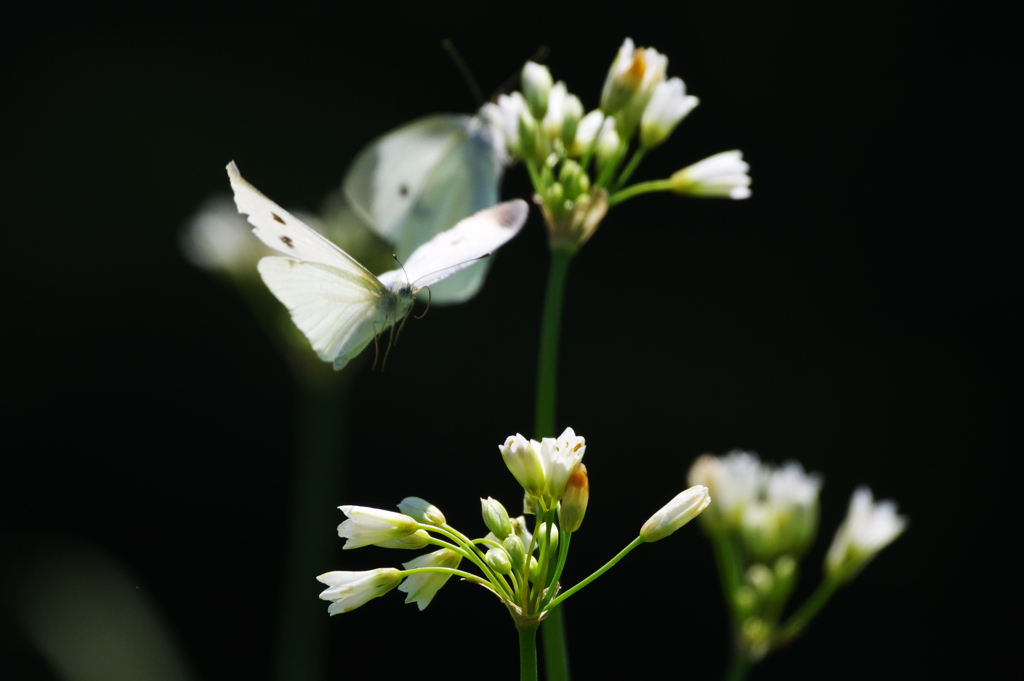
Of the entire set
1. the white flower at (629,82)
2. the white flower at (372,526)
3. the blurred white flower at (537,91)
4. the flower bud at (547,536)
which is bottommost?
the flower bud at (547,536)

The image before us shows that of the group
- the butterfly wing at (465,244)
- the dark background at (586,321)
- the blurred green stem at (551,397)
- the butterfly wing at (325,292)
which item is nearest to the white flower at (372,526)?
the blurred green stem at (551,397)

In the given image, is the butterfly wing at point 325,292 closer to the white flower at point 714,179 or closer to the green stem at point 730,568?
the white flower at point 714,179

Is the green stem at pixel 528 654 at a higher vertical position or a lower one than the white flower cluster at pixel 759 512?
lower

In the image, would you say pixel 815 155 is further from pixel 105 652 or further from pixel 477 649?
pixel 105 652

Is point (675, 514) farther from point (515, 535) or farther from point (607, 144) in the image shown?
point (607, 144)

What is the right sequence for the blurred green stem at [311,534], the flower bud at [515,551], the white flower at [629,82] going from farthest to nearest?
the blurred green stem at [311,534] → the white flower at [629,82] → the flower bud at [515,551]

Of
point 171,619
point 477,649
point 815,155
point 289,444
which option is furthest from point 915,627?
point 171,619

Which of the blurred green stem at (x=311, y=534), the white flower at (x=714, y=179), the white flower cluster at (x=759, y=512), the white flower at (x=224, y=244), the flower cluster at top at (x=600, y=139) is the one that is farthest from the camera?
the white flower at (x=224, y=244)
